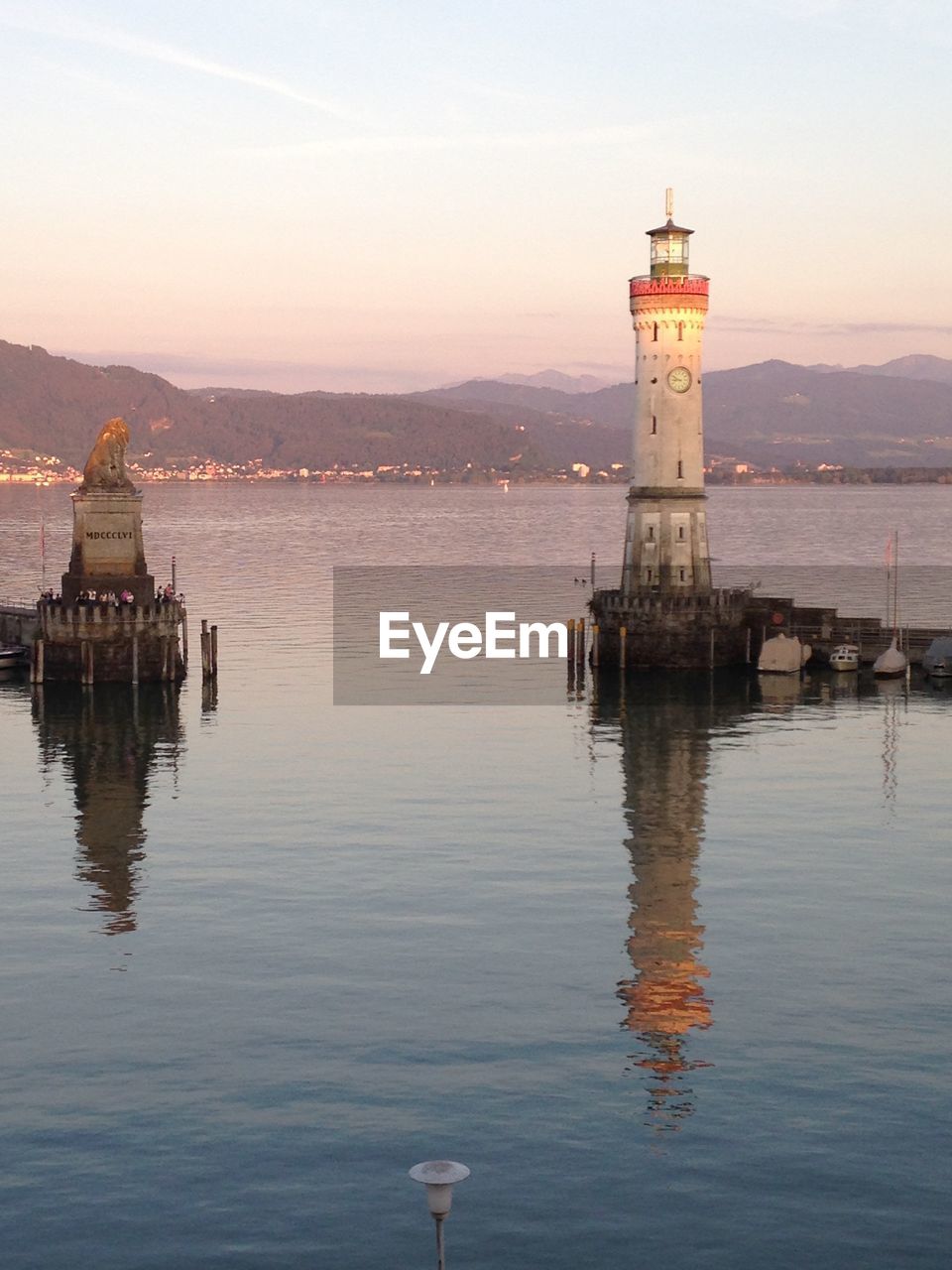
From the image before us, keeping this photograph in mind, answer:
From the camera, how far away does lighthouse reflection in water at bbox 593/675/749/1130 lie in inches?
1325

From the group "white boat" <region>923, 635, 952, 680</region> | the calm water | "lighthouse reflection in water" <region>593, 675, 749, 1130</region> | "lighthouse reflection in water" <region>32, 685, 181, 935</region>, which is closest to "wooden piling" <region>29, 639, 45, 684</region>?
"lighthouse reflection in water" <region>32, 685, 181, 935</region>

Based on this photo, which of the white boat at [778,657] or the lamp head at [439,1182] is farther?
the white boat at [778,657]

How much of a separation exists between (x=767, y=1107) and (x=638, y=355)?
6251 centimetres

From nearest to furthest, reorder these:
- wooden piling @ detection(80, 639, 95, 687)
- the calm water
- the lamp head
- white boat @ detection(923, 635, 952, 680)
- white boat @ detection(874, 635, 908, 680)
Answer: the lamp head < the calm water < wooden piling @ detection(80, 639, 95, 687) < white boat @ detection(874, 635, 908, 680) < white boat @ detection(923, 635, 952, 680)

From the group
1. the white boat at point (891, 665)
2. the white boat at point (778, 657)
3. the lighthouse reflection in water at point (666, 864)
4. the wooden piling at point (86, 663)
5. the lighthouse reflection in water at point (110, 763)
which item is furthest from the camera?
the white boat at point (778, 657)

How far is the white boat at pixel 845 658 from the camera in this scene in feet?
297

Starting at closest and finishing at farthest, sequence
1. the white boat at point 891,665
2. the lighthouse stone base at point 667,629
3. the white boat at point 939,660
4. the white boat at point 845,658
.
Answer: the white boat at point 891,665 < the white boat at point 939,660 < the lighthouse stone base at point 667,629 < the white boat at point 845,658

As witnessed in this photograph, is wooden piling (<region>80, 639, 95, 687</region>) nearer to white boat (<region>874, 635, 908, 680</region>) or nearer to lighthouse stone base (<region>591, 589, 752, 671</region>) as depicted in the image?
lighthouse stone base (<region>591, 589, 752, 671</region>)

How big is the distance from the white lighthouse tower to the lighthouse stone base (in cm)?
61

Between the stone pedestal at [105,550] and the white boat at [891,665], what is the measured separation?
36.1 m

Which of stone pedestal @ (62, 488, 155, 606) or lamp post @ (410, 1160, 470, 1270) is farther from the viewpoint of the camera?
stone pedestal @ (62, 488, 155, 606)

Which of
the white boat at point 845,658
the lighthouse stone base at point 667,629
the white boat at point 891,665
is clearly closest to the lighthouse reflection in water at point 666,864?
the lighthouse stone base at point 667,629

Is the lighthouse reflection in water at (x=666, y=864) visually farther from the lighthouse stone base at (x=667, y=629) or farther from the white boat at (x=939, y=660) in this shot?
the white boat at (x=939, y=660)

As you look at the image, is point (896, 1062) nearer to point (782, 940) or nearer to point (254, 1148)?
point (782, 940)
